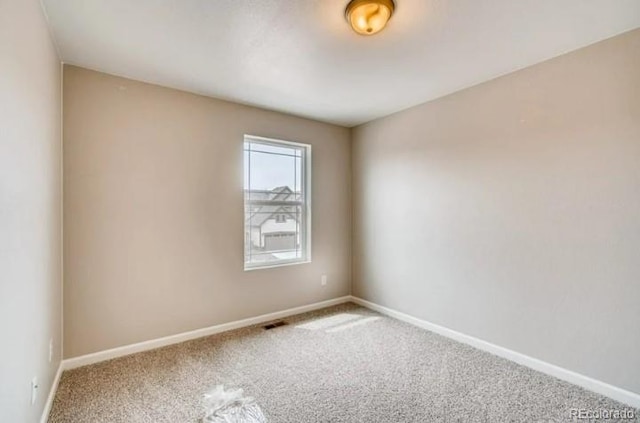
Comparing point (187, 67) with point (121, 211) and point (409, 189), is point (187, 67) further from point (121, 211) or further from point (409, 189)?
point (409, 189)

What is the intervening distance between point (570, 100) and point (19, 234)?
331 centimetres

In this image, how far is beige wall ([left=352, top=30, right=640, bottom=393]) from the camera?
6.46 feet

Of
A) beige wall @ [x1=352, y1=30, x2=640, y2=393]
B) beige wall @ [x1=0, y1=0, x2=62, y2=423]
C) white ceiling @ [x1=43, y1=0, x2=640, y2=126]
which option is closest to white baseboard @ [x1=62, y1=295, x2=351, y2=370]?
beige wall @ [x1=0, y1=0, x2=62, y2=423]

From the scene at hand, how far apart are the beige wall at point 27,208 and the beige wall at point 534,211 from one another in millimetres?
Result: 2981

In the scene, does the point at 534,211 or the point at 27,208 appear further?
the point at 534,211

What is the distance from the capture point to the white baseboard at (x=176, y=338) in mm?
2396

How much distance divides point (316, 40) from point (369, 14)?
0.45 metres

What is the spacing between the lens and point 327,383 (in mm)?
2176

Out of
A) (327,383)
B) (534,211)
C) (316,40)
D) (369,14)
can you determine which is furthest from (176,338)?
(534,211)

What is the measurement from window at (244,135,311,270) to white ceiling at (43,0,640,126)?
0.78 m

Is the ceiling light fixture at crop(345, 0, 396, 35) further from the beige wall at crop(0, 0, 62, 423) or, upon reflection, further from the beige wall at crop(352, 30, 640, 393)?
the beige wall at crop(0, 0, 62, 423)

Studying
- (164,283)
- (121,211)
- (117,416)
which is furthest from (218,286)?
(117,416)

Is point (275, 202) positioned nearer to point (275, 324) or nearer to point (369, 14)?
point (275, 324)

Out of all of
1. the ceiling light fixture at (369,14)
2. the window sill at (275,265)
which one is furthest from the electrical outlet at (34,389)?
the ceiling light fixture at (369,14)
